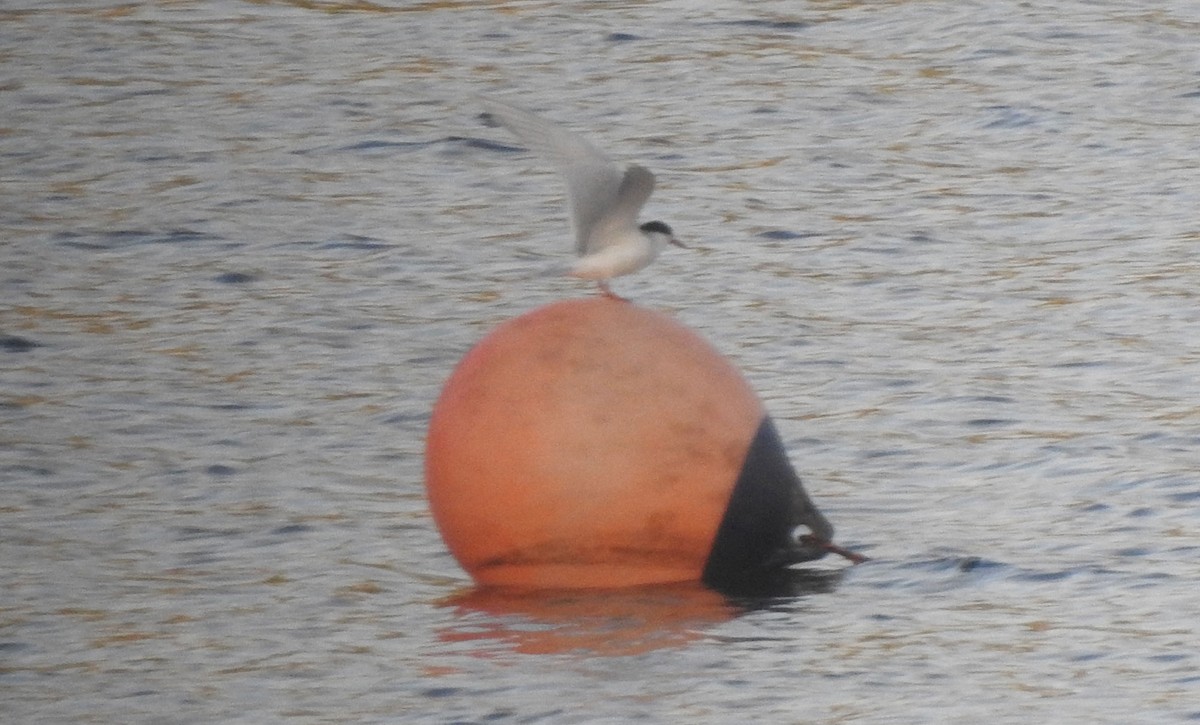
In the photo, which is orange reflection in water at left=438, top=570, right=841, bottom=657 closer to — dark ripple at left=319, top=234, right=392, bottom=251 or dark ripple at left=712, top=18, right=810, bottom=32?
dark ripple at left=319, top=234, right=392, bottom=251

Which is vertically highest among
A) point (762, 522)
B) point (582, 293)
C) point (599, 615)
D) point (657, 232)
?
point (657, 232)

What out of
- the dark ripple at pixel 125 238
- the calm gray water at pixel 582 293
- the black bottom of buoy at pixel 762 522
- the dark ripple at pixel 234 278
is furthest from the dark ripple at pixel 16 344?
the black bottom of buoy at pixel 762 522

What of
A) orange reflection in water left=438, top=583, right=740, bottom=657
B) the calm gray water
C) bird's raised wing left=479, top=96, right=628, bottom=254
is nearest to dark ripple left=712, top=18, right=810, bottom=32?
the calm gray water

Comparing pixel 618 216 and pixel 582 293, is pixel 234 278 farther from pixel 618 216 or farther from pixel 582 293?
pixel 618 216

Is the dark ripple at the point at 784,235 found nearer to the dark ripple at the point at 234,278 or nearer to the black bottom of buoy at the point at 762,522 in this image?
the dark ripple at the point at 234,278

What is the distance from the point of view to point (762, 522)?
8031 millimetres

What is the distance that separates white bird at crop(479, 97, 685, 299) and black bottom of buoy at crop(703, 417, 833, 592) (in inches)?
31.4

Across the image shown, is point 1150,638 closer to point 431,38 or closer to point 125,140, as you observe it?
point 125,140

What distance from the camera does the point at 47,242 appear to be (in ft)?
43.3

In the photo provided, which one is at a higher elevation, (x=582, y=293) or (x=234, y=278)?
(x=234, y=278)

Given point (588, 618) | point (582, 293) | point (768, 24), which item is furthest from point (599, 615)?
point (768, 24)

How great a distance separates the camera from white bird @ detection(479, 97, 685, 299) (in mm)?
8320

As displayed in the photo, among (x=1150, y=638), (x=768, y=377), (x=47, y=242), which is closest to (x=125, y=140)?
(x=47, y=242)

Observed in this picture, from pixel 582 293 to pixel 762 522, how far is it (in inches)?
192
